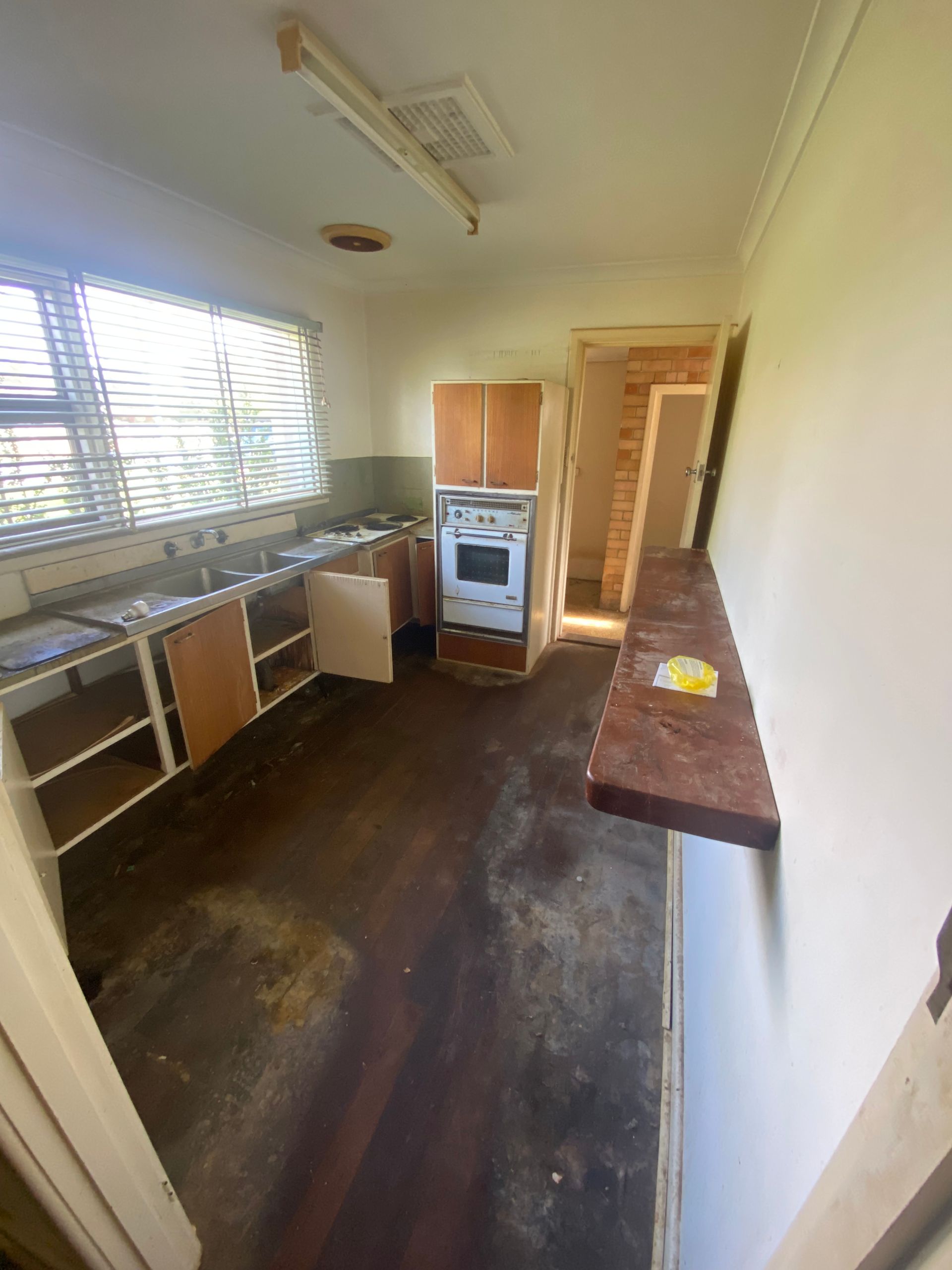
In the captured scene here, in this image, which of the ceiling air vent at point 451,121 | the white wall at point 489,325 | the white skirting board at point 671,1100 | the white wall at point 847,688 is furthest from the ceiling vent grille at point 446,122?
the white skirting board at point 671,1100

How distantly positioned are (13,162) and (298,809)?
2.61 meters

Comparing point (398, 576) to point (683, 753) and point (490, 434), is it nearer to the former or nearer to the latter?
point (490, 434)

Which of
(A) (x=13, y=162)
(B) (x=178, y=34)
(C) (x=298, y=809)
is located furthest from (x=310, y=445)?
(C) (x=298, y=809)

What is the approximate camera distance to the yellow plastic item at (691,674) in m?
1.27

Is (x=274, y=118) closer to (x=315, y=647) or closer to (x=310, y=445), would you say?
(x=310, y=445)

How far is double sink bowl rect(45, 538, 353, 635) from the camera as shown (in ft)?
6.52

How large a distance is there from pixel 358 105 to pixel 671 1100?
9.30 feet

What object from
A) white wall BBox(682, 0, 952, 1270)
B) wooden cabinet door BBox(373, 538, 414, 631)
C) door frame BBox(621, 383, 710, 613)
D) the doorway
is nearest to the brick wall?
door frame BBox(621, 383, 710, 613)

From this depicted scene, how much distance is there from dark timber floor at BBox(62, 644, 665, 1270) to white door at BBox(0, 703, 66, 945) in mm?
173

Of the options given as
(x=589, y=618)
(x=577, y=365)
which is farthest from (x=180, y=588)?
(x=589, y=618)

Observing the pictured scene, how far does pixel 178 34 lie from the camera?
4.21 ft

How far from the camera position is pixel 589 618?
4.57m

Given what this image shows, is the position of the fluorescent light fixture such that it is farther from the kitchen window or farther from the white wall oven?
the white wall oven

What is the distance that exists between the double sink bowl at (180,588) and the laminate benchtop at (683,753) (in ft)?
5.80
